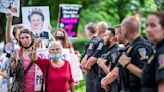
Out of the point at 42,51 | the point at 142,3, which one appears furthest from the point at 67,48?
the point at 142,3

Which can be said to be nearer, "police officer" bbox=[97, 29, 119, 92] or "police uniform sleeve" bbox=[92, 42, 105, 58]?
"police officer" bbox=[97, 29, 119, 92]

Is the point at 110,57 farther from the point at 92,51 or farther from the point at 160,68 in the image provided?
the point at 160,68

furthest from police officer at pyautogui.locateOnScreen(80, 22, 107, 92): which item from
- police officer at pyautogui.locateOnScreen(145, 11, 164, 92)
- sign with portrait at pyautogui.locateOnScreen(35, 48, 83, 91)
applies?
police officer at pyautogui.locateOnScreen(145, 11, 164, 92)

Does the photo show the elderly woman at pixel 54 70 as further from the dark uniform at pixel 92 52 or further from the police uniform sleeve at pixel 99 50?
the dark uniform at pixel 92 52

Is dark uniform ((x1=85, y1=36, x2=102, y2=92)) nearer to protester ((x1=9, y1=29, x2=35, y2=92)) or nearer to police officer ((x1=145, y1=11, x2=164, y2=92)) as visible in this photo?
protester ((x1=9, y1=29, x2=35, y2=92))

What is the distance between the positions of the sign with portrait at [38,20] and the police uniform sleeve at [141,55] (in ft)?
14.5

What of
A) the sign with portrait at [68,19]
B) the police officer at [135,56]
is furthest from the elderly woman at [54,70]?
the sign with portrait at [68,19]

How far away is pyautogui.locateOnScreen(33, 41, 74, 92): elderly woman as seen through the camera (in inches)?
347

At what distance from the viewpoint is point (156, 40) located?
570cm

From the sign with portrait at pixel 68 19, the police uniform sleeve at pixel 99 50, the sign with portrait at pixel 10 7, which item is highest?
the sign with portrait at pixel 10 7

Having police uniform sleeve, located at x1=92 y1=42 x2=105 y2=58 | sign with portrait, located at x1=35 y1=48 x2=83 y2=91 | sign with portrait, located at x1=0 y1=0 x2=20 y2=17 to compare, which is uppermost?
sign with portrait, located at x1=0 y1=0 x2=20 y2=17

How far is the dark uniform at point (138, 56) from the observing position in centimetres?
650

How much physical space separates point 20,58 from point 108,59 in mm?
1402

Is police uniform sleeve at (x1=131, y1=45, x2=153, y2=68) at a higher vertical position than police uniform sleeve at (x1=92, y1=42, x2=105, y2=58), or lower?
higher
